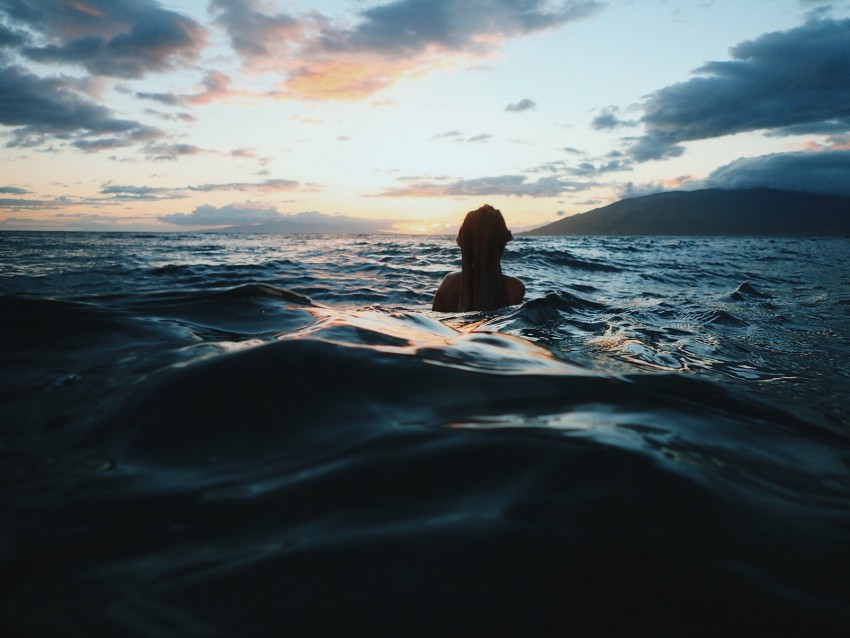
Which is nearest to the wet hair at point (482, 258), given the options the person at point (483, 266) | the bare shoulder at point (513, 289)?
the person at point (483, 266)

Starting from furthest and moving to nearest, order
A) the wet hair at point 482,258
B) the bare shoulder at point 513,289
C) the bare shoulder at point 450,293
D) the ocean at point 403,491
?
the bare shoulder at point 450,293 < the bare shoulder at point 513,289 < the wet hair at point 482,258 < the ocean at point 403,491

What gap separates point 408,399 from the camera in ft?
5.84

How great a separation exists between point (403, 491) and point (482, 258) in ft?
13.6

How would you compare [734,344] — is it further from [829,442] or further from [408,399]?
[408,399]

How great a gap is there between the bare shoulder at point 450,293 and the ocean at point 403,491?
121 inches

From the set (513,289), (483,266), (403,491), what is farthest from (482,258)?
(403,491)

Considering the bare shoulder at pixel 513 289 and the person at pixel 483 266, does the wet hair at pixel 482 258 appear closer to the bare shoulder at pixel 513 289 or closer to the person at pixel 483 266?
the person at pixel 483 266

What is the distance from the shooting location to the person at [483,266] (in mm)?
4949

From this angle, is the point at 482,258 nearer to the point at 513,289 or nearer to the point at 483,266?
the point at 483,266

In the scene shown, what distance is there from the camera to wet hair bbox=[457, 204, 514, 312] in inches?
195

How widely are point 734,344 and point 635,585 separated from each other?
378 centimetres

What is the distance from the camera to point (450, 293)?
579 cm

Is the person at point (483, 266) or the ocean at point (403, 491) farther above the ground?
the person at point (483, 266)

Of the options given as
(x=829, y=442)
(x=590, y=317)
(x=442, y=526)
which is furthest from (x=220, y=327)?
(x=590, y=317)
